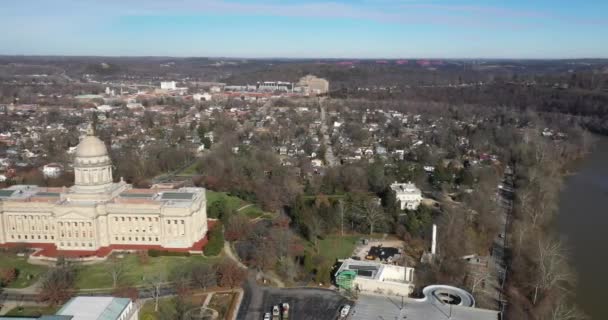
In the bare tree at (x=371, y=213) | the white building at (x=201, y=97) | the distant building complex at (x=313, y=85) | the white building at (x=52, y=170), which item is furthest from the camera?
the distant building complex at (x=313, y=85)

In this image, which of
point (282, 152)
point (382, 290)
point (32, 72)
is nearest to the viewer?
point (382, 290)

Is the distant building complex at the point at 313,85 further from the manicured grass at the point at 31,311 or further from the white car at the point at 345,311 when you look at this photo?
the manicured grass at the point at 31,311

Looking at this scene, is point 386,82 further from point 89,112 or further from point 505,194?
point 505,194

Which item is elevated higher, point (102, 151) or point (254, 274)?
point (102, 151)

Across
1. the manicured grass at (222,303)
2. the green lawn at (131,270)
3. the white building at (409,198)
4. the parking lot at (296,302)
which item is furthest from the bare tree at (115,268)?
the white building at (409,198)

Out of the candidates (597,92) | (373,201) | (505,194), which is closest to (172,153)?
(373,201)

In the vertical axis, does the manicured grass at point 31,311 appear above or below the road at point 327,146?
below

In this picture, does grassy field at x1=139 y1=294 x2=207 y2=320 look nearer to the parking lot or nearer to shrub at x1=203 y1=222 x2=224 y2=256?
the parking lot

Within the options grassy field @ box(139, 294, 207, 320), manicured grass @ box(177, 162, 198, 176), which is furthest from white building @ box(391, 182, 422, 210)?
manicured grass @ box(177, 162, 198, 176)
